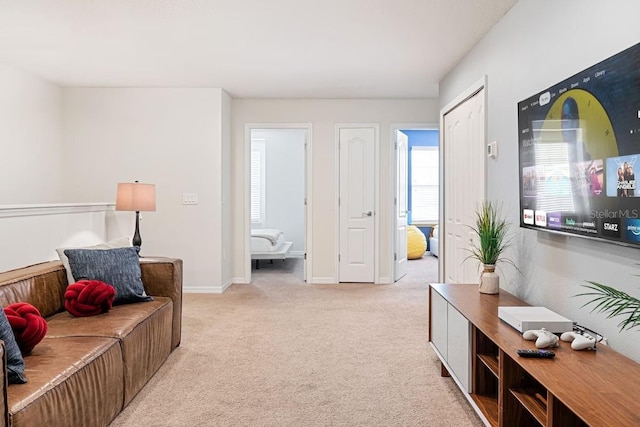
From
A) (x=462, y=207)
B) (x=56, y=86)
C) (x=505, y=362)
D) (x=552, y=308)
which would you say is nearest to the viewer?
(x=505, y=362)

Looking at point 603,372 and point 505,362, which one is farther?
point 505,362

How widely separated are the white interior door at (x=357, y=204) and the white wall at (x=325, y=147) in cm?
11

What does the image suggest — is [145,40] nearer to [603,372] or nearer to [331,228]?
[331,228]

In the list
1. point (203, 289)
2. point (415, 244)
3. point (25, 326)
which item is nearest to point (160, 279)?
point (25, 326)

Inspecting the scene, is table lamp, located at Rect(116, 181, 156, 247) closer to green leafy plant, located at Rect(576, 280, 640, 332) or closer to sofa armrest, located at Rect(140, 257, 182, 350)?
sofa armrest, located at Rect(140, 257, 182, 350)

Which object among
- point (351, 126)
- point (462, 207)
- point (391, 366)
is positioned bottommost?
point (391, 366)

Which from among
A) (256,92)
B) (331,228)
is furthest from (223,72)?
(331,228)

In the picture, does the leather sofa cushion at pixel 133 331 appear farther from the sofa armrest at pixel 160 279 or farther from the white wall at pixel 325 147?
the white wall at pixel 325 147

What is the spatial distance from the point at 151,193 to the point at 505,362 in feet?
12.4

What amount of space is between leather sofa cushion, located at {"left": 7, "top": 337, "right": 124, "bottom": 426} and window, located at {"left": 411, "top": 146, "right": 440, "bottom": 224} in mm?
8079

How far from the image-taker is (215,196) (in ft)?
18.7

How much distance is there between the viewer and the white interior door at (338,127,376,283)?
20.5ft

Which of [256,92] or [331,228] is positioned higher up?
[256,92]

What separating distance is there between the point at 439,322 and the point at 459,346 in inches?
18.2
